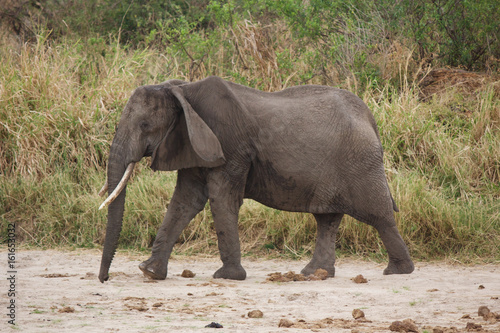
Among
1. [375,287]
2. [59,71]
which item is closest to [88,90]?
[59,71]

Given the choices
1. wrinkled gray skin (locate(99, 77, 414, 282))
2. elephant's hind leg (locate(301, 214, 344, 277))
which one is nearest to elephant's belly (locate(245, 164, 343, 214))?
wrinkled gray skin (locate(99, 77, 414, 282))

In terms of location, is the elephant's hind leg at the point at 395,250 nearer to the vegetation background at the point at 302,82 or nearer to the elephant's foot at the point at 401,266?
the elephant's foot at the point at 401,266

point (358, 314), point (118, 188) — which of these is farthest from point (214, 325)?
point (118, 188)

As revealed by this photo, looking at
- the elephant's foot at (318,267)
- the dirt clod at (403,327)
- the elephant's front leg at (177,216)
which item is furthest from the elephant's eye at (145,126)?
the dirt clod at (403,327)

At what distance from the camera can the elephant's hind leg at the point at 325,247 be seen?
666 centimetres

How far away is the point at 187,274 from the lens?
6.59 m

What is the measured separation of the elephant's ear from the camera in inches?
239

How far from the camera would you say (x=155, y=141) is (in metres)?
6.29

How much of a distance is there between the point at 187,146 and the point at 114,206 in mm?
825

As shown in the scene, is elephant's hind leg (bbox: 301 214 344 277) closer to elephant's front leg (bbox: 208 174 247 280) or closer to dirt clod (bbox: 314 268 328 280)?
dirt clod (bbox: 314 268 328 280)

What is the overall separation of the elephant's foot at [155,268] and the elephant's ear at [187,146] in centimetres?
83

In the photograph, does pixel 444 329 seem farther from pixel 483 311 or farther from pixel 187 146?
pixel 187 146

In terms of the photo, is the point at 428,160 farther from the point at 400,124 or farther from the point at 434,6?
the point at 434,6

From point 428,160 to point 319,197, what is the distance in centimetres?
320
